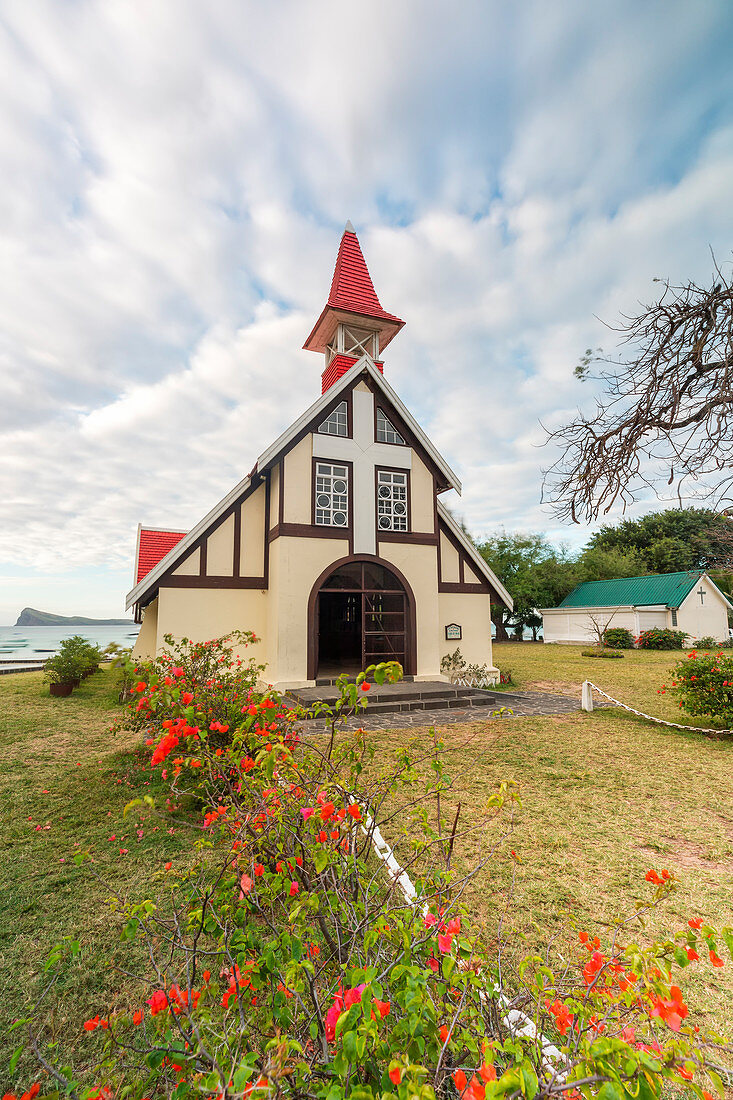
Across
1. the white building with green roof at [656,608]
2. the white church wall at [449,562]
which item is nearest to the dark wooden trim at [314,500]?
the white church wall at [449,562]

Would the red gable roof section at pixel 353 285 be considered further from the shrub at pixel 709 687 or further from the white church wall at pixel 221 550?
the shrub at pixel 709 687

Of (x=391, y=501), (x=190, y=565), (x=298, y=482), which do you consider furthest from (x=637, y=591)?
(x=190, y=565)

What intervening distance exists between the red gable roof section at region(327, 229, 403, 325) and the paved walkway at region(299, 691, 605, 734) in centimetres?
1186

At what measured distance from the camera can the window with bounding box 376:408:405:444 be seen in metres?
13.8

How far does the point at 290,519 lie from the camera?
40.7 ft

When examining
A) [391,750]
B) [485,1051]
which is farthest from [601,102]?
[391,750]

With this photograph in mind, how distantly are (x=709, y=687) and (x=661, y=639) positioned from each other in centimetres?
2284

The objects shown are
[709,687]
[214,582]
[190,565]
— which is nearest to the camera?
[709,687]

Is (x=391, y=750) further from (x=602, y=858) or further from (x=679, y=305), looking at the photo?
(x=679, y=305)

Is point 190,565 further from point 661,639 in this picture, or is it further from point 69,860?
point 661,639

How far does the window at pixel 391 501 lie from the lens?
13.5 m

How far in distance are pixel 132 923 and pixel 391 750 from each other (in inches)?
230

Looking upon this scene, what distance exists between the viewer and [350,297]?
1584 centimetres

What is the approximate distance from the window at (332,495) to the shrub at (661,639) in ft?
81.8
